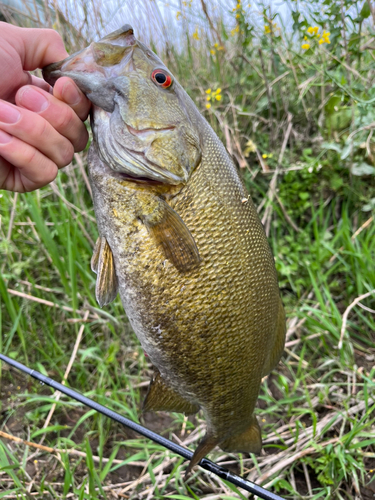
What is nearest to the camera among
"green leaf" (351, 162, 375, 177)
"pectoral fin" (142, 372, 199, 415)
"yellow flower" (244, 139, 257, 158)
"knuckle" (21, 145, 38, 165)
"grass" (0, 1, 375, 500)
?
"knuckle" (21, 145, 38, 165)

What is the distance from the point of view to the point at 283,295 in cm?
265

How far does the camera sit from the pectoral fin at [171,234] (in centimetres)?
112

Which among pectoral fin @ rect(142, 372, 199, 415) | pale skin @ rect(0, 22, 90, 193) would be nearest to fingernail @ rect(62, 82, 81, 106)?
pale skin @ rect(0, 22, 90, 193)

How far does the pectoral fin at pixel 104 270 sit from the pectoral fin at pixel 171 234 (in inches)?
6.5

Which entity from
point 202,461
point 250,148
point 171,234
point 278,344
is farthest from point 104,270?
point 250,148

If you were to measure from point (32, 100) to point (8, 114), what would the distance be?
90 millimetres

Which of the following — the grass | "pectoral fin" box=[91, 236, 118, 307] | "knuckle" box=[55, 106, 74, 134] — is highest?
"knuckle" box=[55, 106, 74, 134]

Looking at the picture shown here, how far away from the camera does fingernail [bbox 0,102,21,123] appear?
1104 mm

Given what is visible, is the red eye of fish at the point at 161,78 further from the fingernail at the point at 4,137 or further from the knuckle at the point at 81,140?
the fingernail at the point at 4,137

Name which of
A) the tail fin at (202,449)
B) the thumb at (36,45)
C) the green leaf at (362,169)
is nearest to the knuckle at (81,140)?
the thumb at (36,45)

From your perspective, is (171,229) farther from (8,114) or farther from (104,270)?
(8,114)

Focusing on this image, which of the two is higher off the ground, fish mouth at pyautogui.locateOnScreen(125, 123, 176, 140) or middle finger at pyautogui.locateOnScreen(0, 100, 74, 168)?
middle finger at pyautogui.locateOnScreen(0, 100, 74, 168)

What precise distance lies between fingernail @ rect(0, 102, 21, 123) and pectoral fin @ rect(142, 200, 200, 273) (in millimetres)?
479

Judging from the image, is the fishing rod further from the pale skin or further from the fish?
the pale skin
